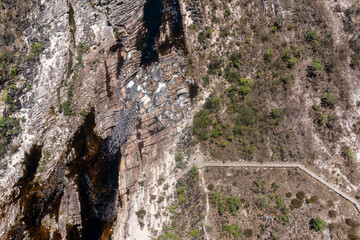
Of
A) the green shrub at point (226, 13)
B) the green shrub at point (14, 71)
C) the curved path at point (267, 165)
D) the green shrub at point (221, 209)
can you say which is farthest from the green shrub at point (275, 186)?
the green shrub at point (14, 71)

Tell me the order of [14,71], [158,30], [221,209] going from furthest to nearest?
1. [14,71]
2. [158,30]
3. [221,209]

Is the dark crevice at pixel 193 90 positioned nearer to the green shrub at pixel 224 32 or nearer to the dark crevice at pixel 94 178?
the green shrub at pixel 224 32

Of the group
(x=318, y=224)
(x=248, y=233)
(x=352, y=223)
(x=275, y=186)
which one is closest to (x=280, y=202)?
(x=275, y=186)

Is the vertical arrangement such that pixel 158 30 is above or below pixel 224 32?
above

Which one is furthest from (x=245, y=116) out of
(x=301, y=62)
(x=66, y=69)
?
(x=66, y=69)

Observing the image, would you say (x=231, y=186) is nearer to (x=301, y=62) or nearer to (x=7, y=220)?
(x=301, y=62)

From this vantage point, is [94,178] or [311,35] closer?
[311,35]

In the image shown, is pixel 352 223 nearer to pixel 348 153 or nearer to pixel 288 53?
pixel 348 153

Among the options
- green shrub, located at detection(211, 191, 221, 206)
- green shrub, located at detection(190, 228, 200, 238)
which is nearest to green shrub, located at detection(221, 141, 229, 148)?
green shrub, located at detection(211, 191, 221, 206)

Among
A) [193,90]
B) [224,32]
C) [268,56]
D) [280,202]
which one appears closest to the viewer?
[280,202]
